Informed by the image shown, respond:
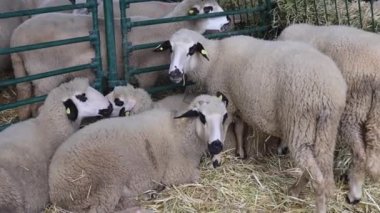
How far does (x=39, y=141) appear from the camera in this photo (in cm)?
425

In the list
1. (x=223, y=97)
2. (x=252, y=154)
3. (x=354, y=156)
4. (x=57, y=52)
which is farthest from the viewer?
(x=57, y=52)

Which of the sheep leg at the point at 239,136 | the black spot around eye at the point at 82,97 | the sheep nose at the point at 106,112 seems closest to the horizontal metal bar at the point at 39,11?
the black spot around eye at the point at 82,97

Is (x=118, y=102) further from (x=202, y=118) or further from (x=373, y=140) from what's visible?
(x=373, y=140)

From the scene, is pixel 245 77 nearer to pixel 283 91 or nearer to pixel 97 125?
pixel 283 91

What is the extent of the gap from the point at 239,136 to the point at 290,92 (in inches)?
38.6

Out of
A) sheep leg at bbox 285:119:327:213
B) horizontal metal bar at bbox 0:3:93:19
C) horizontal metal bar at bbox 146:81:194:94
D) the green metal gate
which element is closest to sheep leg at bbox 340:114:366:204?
sheep leg at bbox 285:119:327:213

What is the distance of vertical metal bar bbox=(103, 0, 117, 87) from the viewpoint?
16.3 feet

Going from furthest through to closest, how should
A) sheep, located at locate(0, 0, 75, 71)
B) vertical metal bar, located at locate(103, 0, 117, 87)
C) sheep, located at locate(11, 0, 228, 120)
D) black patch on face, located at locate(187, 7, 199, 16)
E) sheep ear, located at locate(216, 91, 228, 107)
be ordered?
sheep, located at locate(0, 0, 75, 71) < black patch on face, located at locate(187, 7, 199, 16) < sheep, located at locate(11, 0, 228, 120) < vertical metal bar, located at locate(103, 0, 117, 87) < sheep ear, located at locate(216, 91, 228, 107)

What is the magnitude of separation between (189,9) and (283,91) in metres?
1.74

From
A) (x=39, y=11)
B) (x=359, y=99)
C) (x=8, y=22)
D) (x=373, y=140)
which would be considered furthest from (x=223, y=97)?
(x=8, y=22)

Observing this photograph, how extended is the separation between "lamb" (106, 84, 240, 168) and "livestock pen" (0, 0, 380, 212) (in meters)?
0.11

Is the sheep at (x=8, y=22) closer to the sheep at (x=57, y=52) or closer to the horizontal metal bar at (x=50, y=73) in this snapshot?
the sheep at (x=57, y=52)

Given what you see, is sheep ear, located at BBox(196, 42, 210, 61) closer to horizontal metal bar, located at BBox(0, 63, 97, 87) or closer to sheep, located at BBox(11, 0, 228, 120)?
sheep, located at BBox(11, 0, 228, 120)

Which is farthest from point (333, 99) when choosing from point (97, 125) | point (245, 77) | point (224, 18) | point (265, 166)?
point (224, 18)
